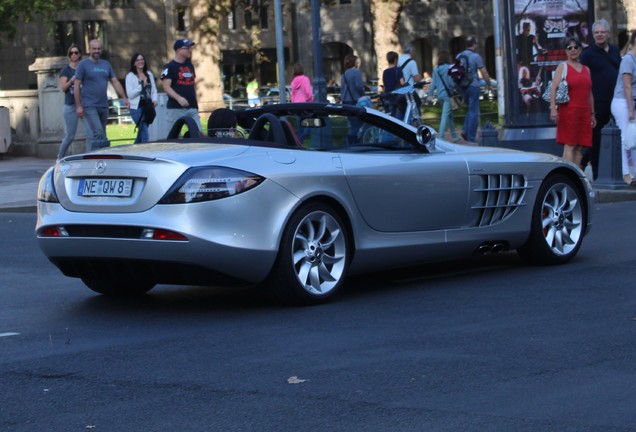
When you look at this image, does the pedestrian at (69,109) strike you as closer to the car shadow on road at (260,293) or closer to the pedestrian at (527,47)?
the pedestrian at (527,47)

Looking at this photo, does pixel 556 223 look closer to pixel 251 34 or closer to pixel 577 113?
pixel 577 113

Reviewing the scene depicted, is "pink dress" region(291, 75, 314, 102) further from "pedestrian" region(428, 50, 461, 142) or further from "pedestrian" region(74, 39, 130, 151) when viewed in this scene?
"pedestrian" region(74, 39, 130, 151)

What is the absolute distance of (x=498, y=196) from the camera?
31.6ft

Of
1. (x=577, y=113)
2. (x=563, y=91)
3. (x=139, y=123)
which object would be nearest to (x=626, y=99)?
(x=577, y=113)

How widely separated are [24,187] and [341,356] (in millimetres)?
13531

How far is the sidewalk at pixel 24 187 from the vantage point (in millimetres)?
15695

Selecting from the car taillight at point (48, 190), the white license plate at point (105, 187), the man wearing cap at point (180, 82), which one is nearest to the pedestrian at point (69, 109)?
the man wearing cap at point (180, 82)

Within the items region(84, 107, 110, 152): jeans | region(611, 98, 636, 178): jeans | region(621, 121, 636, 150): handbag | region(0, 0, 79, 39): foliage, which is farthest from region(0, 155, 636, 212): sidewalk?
region(0, 0, 79, 39): foliage

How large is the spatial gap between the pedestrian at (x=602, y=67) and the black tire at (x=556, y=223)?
20.1ft

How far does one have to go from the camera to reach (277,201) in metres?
8.03

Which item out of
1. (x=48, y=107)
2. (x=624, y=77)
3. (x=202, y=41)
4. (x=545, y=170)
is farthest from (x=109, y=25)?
(x=545, y=170)

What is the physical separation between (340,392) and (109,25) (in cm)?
7424

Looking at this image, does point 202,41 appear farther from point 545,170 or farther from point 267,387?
point 267,387

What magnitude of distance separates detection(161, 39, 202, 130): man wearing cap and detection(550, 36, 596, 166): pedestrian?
4.79m
